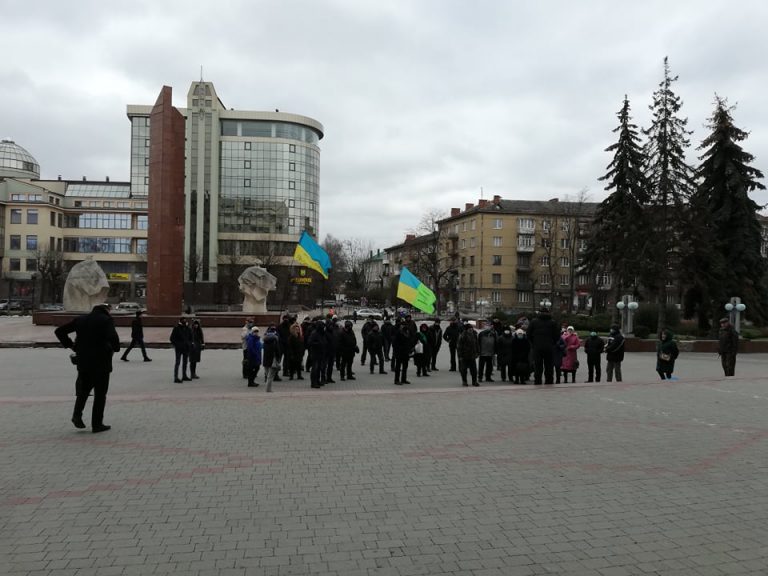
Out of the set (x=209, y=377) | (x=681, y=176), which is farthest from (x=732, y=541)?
(x=681, y=176)

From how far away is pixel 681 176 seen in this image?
35281mm

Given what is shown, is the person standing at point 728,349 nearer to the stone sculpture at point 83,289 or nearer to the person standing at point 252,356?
the person standing at point 252,356

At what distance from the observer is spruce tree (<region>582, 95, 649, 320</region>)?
36.6m

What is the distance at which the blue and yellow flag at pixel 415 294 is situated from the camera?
19016mm

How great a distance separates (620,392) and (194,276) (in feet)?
228

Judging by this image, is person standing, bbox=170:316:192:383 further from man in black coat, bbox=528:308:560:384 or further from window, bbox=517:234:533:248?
window, bbox=517:234:533:248

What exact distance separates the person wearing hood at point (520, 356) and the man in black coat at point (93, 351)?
937 cm

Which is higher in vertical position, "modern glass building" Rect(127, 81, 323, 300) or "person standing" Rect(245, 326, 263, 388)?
"modern glass building" Rect(127, 81, 323, 300)

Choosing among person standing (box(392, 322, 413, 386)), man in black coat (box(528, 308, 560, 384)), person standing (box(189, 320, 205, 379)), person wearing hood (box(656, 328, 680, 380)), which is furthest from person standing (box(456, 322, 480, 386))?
person standing (box(189, 320, 205, 379))

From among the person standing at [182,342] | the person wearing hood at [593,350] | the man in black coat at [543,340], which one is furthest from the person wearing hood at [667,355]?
the person standing at [182,342]

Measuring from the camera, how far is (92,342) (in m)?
7.82

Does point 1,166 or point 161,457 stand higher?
point 1,166

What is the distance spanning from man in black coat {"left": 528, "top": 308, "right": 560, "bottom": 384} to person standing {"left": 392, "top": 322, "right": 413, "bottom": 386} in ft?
10.1

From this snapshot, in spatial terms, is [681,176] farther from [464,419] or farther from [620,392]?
[464,419]
